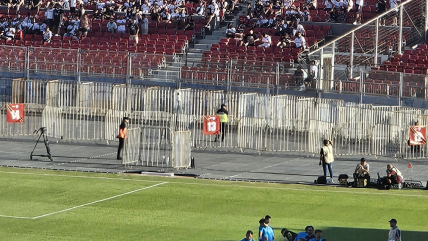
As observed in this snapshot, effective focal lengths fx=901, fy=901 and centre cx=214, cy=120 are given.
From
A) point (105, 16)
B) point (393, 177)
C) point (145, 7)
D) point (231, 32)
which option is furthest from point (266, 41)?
point (393, 177)

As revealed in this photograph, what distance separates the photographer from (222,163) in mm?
35000

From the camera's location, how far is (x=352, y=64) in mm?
44125

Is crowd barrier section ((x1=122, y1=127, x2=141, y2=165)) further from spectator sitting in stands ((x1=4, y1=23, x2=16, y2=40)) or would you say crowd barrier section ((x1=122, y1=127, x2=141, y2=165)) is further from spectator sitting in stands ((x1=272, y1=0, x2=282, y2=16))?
spectator sitting in stands ((x1=4, y1=23, x2=16, y2=40))

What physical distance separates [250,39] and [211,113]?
33.3ft

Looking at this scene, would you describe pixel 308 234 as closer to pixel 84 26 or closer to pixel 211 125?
pixel 211 125

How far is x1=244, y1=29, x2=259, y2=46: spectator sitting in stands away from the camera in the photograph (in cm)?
4834

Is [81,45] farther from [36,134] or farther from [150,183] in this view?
[150,183]

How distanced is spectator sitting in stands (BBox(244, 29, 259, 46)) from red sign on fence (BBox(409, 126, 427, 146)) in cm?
1605

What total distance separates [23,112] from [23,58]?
9.41m

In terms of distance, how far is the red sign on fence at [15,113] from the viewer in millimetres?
37062

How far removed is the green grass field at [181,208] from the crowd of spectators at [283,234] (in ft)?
5.14

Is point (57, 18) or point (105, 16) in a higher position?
point (105, 16)

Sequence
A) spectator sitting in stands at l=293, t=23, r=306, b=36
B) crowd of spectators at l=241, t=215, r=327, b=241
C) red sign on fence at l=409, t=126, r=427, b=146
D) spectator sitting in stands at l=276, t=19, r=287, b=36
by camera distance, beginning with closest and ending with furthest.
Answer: crowd of spectators at l=241, t=215, r=327, b=241 → red sign on fence at l=409, t=126, r=427, b=146 → spectator sitting in stands at l=293, t=23, r=306, b=36 → spectator sitting in stands at l=276, t=19, r=287, b=36

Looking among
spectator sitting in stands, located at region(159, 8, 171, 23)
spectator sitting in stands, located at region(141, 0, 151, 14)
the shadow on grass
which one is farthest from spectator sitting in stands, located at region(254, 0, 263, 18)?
the shadow on grass
